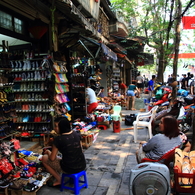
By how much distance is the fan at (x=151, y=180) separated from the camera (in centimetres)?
306

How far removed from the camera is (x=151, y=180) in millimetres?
3072

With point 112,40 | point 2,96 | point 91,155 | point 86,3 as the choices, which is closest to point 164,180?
point 91,155

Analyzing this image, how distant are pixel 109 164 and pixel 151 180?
2220 mm

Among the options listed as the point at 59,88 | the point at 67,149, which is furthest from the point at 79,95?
the point at 67,149

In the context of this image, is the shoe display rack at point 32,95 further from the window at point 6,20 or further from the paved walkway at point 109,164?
the paved walkway at point 109,164

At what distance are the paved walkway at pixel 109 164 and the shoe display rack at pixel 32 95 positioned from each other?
177cm

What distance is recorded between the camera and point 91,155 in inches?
231

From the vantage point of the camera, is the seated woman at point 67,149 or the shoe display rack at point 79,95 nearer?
the seated woman at point 67,149

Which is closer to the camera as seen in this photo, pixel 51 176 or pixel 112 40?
pixel 51 176

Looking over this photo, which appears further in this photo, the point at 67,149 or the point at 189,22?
the point at 189,22

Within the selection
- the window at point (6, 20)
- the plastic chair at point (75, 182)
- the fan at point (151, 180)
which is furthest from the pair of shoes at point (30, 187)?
the window at point (6, 20)

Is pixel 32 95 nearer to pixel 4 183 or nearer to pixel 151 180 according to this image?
pixel 4 183

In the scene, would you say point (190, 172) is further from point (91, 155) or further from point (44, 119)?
point (44, 119)

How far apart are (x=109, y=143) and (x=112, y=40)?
449 inches
